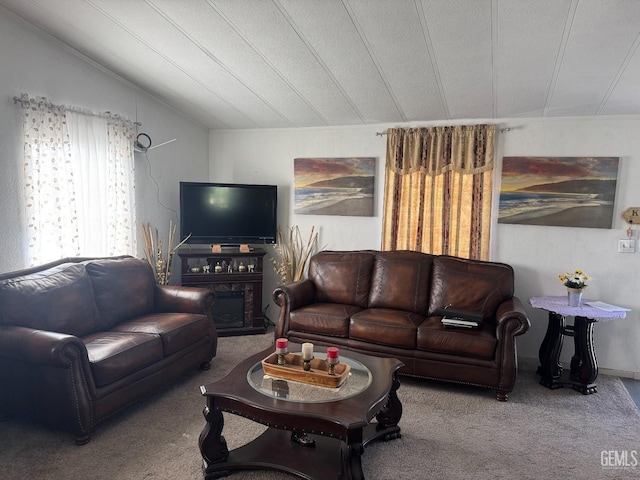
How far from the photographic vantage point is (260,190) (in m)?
4.57

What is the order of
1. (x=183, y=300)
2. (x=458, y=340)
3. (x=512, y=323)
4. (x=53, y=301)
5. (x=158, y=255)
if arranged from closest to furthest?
(x=53, y=301)
(x=512, y=323)
(x=458, y=340)
(x=183, y=300)
(x=158, y=255)

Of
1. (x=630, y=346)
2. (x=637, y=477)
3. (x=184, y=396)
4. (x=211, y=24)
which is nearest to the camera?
(x=637, y=477)

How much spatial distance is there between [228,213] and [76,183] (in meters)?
1.52

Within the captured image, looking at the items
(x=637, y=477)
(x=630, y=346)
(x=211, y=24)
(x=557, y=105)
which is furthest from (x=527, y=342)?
(x=211, y=24)

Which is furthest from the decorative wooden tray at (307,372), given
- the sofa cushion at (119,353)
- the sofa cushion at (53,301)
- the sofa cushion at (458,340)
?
the sofa cushion at (53,301)

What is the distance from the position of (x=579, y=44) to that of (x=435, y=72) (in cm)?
92

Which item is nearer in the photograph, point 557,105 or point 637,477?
point 637,477

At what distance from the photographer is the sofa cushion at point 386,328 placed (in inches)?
129

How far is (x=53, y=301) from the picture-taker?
9.08 ft

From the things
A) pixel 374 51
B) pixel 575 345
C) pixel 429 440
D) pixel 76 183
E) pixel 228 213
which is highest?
pixel 374 51

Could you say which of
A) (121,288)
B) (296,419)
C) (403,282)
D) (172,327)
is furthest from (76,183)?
(403,282)

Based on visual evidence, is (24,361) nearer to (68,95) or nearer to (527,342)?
(68,95)

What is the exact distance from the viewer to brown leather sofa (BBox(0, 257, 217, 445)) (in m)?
2.38

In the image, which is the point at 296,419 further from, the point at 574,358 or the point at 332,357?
the point at 574,358
